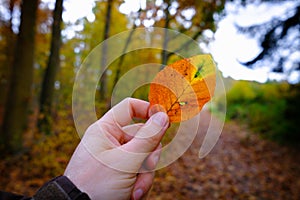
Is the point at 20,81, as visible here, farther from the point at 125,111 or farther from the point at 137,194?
the point at 137,194

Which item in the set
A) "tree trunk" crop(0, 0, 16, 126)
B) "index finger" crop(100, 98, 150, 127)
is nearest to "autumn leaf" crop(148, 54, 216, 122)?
"index finger" crop(100, 98, 150, 127)

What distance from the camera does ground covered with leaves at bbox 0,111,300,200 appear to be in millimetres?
3660

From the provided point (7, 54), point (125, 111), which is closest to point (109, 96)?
point (125, 111)

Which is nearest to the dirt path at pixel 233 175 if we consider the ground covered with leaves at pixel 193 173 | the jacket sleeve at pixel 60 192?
the ground covered with leaves at pixel 193 173

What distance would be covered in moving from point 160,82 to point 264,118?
774cm

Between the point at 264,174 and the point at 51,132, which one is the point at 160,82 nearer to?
the point at 51,132

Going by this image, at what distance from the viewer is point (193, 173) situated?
179 inches

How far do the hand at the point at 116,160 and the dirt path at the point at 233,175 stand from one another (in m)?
1.85

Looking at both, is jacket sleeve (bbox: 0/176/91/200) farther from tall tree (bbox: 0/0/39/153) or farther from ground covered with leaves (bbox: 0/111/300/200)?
tall tree (bbox: 0/0/39/153)

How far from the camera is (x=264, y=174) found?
4.77 metres

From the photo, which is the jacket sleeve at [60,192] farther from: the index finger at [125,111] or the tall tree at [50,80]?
the tall tree at [50,80]

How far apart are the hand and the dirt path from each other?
1851 mm

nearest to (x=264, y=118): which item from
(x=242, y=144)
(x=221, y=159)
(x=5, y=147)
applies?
(x=242, y=144)

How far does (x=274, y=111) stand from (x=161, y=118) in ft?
22.9
